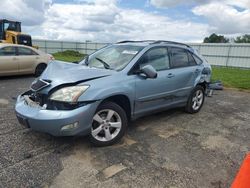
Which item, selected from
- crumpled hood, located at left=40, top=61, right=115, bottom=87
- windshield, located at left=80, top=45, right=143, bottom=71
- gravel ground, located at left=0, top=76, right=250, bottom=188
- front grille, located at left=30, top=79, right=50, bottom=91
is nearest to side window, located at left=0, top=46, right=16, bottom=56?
gravel ground, located at left=0, top=76, right=250, bottom=188

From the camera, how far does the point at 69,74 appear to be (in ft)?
12.9

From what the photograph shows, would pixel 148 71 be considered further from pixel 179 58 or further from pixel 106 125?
pixel 179 58

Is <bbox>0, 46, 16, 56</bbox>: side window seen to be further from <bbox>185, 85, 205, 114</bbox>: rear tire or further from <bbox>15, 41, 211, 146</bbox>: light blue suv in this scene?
<bbox>185, 85, 205, 114</bbox>: rear tire

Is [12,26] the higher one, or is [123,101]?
[12,26]

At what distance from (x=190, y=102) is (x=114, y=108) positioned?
260 cm

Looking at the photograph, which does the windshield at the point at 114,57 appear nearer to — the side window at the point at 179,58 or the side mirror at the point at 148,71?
the side mirror at the point at 148,71

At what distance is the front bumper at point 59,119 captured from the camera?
3482mm

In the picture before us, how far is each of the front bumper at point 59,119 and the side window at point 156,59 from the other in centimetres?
144

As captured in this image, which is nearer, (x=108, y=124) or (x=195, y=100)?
(x=108, y=124)

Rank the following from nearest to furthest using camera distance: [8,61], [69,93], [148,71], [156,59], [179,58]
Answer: [69,93], [148,71], [156,59], [179,58], [8,61]

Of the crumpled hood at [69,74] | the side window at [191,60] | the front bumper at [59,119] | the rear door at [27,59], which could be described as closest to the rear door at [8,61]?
the rear door at [27,59]

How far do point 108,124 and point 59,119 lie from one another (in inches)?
33.0

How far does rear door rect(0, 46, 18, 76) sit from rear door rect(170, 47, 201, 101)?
6952 millimetres

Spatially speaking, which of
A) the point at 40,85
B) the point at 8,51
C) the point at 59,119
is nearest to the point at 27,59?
the point at 8,51
